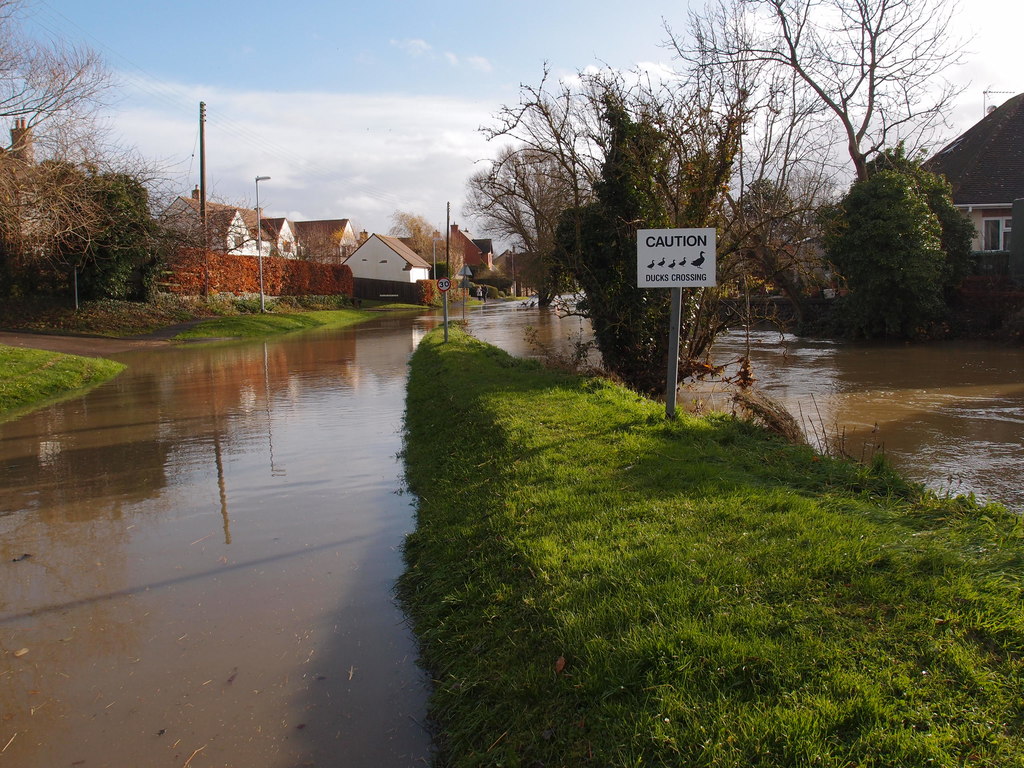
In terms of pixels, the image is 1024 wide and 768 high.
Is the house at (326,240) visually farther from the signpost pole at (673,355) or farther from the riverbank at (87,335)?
the signpost pole at (673,355)

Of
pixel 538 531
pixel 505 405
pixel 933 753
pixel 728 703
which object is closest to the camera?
pixel 933 753

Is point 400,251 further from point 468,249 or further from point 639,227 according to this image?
point 639,227

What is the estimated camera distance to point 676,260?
809cm

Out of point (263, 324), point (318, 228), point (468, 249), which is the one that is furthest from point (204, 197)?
point (468, 249)

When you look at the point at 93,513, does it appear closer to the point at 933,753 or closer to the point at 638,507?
the point at 638,507

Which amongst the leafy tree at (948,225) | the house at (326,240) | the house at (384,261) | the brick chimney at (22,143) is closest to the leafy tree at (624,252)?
the brick chimney at (22,143)

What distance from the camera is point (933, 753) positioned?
2.52m

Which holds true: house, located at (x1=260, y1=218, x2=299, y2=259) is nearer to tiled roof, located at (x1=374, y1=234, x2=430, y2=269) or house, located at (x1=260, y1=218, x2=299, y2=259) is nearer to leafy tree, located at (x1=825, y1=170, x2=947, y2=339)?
tiled roof, located at (x1=374, y1=234, x2=430, y2=269)

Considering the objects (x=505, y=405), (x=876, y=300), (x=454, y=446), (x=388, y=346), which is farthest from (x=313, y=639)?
(x=876, y=300)

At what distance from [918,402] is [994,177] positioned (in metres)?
24.6

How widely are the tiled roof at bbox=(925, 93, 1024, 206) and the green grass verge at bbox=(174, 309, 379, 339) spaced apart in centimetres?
2978

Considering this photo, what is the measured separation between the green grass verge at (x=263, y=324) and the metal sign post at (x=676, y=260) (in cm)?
2416

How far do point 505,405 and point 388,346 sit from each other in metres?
17.2

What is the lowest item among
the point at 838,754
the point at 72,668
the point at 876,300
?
the point at 72,668
